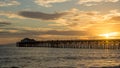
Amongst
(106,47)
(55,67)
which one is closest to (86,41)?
(106,47)

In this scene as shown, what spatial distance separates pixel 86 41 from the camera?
6053 inches

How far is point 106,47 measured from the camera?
548 feet

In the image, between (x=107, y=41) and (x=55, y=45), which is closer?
(x=107, y=41)

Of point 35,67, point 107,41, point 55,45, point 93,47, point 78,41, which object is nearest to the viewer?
point 35,67

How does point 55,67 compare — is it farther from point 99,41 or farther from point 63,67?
point 99,41

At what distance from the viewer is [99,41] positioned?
5787 inches

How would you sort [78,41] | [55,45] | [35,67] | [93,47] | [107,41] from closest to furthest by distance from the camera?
[35,67], [107,41], [78,41], [93,47], [55,45]

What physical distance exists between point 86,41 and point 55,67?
4463 inches

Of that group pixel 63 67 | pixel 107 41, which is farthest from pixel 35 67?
pixel 107 41

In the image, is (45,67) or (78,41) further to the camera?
(78,41)

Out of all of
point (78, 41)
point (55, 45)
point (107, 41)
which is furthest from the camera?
point (55, 45)

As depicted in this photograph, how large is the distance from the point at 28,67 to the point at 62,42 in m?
136

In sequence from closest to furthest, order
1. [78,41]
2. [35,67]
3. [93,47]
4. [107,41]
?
[35,67] → [107,41] → [78,41] → [93,47]

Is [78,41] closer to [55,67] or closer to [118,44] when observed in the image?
[118,44]
